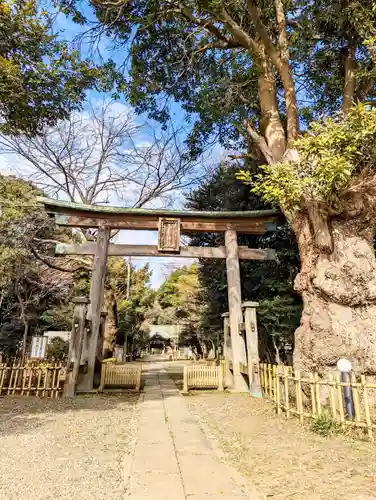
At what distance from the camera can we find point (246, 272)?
11664 mm

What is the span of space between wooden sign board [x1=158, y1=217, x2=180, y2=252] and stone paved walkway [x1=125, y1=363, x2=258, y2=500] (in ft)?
16.2

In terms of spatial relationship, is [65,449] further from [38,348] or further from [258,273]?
[258,273]

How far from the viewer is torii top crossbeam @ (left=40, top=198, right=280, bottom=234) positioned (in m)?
9.17

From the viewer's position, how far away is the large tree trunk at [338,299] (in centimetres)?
546

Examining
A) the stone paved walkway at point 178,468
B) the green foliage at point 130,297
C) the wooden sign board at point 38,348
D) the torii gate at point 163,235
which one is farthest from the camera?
the green foliage at point 130,297

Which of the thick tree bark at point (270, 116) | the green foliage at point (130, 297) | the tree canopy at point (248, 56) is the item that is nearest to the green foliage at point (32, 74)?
the tree canopy at point (248, 56)

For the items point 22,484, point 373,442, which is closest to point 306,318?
point 373,442

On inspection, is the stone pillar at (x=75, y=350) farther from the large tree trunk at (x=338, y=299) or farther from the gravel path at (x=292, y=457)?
the large tree trunk at (x=338, y=299)

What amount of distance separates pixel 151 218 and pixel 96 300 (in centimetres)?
293

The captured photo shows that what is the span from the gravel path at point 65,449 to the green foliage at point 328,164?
4699mm

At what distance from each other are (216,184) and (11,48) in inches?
334

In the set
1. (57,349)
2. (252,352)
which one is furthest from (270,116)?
(57,349)

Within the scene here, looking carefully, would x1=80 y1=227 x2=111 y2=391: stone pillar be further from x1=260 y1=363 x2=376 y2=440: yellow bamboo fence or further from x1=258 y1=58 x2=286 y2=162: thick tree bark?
x1=258 y1=58 x2=286 y2=162: thick tree bark

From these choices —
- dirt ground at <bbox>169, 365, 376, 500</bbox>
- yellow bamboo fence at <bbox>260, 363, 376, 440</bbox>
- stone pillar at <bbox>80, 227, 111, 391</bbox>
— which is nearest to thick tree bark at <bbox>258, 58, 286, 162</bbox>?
yellow bamboo fence at <bbox>260, 363, 376, 440</bbox>
